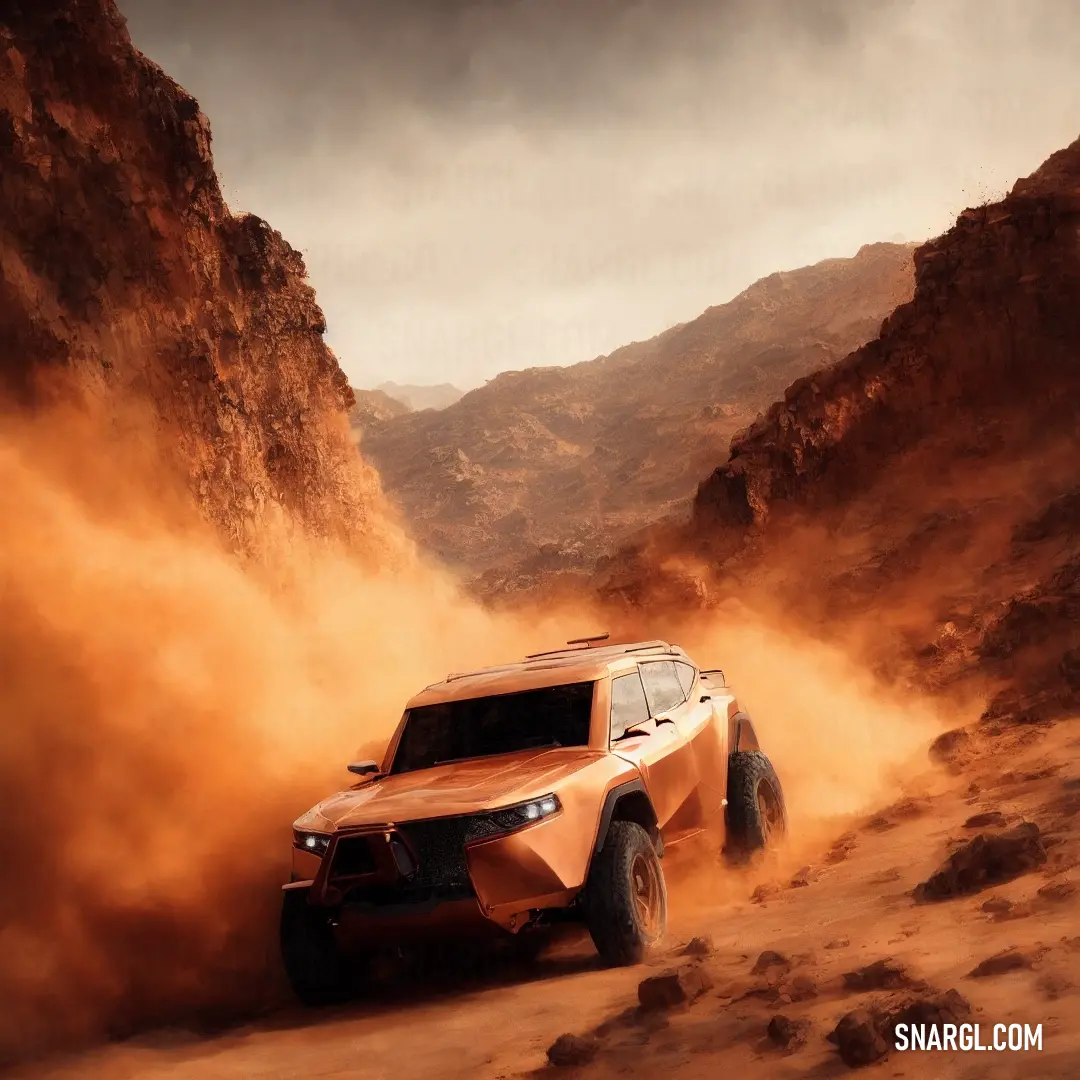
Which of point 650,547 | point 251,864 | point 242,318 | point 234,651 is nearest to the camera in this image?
point 251,864

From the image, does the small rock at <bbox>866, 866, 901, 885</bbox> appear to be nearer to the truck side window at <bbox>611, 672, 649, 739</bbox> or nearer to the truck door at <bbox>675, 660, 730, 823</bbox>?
the truck door at <bbox>675, 660, 730, 823</bbox>

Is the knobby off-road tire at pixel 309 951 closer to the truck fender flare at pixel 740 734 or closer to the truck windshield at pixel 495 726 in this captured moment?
the truck windshield at pixel 495 726

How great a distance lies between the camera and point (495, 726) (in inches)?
272

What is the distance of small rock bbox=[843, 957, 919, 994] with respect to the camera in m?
4.34

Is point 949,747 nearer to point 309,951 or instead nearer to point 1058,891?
point 1058,891

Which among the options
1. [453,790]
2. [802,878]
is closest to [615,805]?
[453,790]

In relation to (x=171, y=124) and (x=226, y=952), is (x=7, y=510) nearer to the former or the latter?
(x=226, y=952)

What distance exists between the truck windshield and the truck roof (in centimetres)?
5

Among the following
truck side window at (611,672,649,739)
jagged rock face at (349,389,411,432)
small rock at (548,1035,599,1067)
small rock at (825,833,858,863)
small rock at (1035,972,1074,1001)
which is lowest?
small rock at (825,833,858,863)

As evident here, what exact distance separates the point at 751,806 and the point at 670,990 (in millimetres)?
3278

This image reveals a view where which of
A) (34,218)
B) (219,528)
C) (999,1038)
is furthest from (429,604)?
(999,1038)

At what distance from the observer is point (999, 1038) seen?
3539mm

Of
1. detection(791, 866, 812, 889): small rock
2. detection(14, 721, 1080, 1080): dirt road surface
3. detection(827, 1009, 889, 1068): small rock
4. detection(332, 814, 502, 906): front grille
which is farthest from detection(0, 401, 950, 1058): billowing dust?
detection(827, 1009, 889, 1068): small rock

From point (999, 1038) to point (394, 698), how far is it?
1038 centimetres
